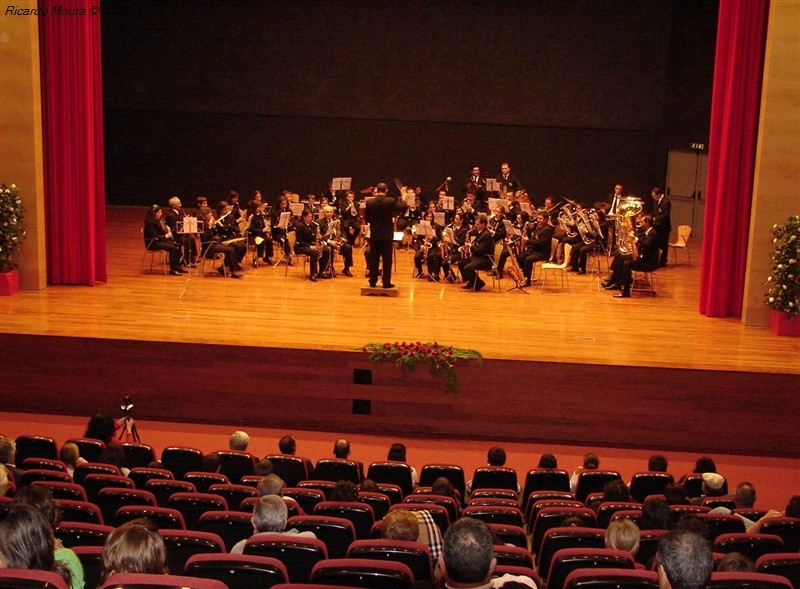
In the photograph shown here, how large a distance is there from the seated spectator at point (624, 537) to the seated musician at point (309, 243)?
10.5 metres

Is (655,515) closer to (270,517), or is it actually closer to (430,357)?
(270,517)

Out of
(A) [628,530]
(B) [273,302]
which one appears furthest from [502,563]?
(B) [273,302]

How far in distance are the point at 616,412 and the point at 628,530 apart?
5.39 metres

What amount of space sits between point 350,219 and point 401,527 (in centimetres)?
1289

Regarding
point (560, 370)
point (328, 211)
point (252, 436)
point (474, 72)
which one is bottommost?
point (252, 436)

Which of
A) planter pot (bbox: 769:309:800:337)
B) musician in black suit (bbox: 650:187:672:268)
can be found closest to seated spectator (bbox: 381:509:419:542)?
planter pot (bbox: 769:309:800:337)

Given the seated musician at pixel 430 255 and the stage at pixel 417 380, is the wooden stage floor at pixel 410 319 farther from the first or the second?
the seated musician at pixel 430 255

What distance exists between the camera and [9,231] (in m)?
13.2

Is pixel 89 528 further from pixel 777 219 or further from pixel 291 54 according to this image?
pixel 291 54

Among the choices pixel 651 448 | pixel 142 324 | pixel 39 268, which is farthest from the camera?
pixel 39 268

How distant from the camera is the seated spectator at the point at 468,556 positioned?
400 centimetres

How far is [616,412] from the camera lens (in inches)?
421

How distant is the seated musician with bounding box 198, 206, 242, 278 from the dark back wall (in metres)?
7.61

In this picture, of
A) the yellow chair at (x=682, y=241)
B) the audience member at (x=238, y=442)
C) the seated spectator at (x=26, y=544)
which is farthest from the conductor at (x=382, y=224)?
the seated spectator at (x=26, y=544)
